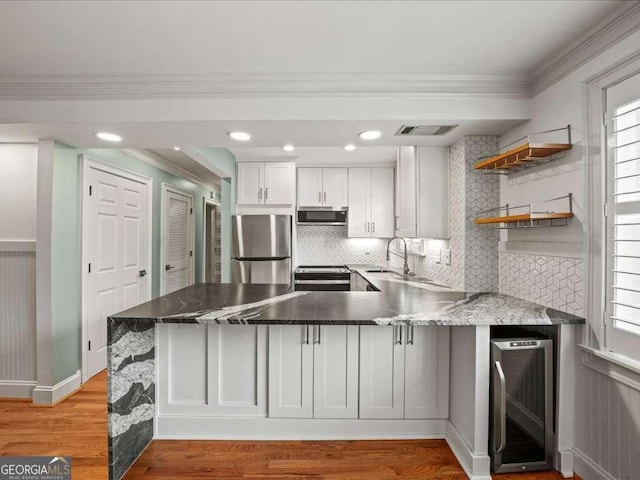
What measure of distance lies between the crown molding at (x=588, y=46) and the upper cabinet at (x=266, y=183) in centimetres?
297

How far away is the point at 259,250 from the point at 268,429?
2.53m

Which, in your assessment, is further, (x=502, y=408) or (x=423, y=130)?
(x=423, y=130)

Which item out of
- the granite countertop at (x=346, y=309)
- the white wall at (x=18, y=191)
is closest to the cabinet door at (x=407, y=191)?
the granite countertop at (x=346, y=309)

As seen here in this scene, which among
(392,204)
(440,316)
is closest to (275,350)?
(440,316)

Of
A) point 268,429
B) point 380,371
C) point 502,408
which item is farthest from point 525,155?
point 268,429

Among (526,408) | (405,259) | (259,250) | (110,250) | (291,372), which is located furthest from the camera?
(259,250)

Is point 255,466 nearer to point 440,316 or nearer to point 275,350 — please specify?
point 275,350

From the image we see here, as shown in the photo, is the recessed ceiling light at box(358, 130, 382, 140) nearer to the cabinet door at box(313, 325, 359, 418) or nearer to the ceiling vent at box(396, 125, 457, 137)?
the ceiling vent at box(396, 125, 457, 137)

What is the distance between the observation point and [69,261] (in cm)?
288

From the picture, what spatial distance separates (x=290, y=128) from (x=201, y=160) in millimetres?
1405

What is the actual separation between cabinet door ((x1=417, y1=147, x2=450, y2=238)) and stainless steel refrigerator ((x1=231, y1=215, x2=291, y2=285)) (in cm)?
201

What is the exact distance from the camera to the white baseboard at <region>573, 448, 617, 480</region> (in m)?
1.66

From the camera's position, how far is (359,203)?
4773 millimetres

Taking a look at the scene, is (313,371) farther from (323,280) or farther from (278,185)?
(278,185)
